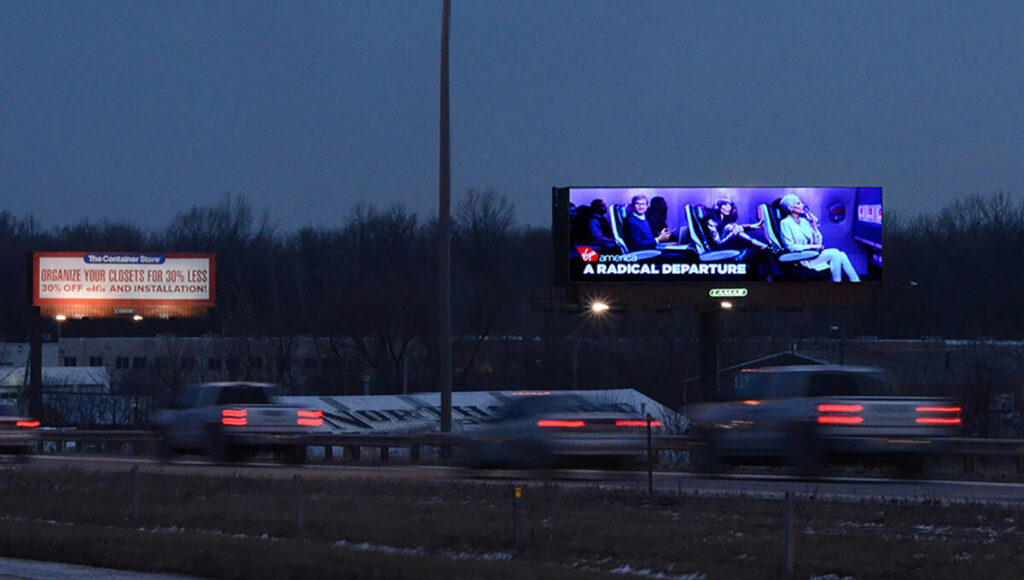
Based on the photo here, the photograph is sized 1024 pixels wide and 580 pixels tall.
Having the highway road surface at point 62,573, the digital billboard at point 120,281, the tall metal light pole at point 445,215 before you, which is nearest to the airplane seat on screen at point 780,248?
the tall metal light pole at point 445,215

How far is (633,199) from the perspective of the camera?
4519cm

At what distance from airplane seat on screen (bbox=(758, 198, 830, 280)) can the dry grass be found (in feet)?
74.0

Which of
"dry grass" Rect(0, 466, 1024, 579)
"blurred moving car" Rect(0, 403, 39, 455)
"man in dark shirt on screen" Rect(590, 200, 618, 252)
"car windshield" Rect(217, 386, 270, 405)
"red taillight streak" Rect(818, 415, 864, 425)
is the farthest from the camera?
"man in dark shirt on screen" Rect(590, 200, 618, 252)

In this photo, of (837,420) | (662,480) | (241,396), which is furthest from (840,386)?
(241,396)

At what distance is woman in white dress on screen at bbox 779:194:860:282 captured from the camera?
44969 millimetres

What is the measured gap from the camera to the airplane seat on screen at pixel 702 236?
4497cm

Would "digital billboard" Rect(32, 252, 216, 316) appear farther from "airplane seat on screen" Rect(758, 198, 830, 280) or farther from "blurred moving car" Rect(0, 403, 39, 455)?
"airplane seat on screen" Rect(758, 198, 830, 280)

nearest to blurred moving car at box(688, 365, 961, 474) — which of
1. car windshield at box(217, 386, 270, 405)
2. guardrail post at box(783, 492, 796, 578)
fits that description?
guardrail post at box(783, 492, 796, 578)

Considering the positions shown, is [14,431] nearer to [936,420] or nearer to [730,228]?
[730,228]

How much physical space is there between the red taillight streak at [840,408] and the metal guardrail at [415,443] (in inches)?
65.5

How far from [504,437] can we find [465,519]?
20.1 feet

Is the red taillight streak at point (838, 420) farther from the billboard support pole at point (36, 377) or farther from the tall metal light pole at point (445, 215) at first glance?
the billboard support pole at point (36, 377)

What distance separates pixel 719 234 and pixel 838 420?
2237cm

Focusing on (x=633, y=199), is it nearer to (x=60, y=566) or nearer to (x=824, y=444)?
(x=824, y=444)
